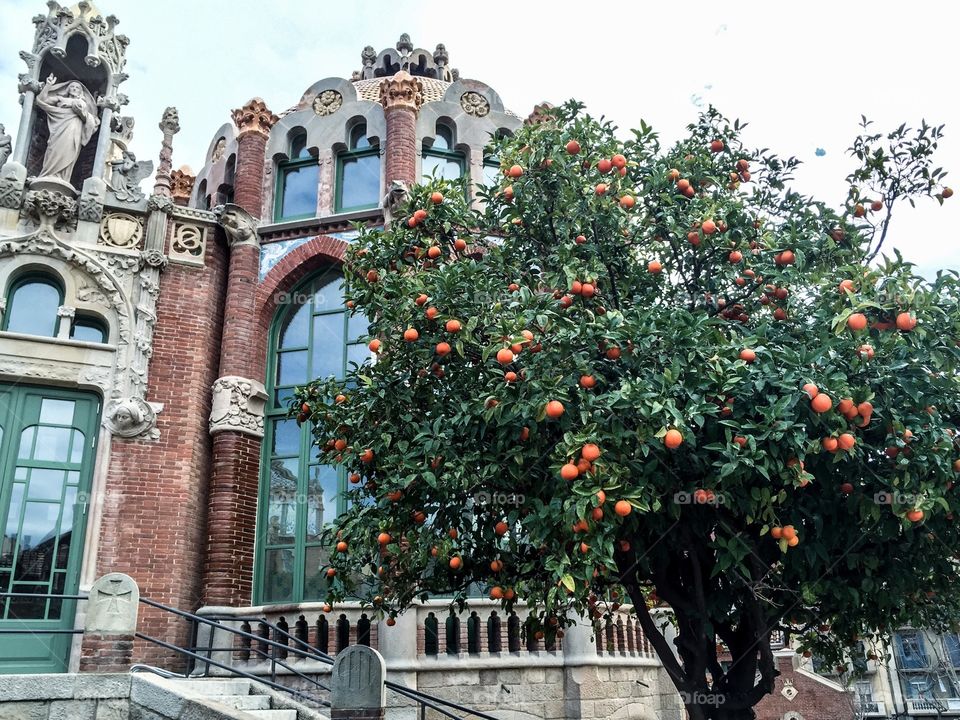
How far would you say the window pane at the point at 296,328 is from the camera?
14.6m

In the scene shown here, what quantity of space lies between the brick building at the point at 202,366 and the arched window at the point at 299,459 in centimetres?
4

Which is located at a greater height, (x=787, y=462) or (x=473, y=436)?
(x=473, y=436)

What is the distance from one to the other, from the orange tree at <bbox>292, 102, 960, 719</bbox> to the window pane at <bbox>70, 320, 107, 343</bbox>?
19.1 ft

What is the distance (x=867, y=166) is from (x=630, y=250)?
2459 millimetres

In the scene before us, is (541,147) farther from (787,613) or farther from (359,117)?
(359,117)

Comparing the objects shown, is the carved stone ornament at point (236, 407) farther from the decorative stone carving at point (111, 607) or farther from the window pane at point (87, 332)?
the decorative stone carving at point (111, 607)

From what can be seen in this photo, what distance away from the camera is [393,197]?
14.0 meters

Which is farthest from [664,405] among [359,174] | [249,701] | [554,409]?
[359,174]

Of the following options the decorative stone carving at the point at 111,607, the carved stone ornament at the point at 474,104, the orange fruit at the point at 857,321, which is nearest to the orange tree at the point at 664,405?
the orange fruit at the point at 857,321

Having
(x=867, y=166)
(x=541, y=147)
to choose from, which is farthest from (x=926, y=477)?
(x=541, y=147)

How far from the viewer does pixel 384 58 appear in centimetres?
1862

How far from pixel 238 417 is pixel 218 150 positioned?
6.52m

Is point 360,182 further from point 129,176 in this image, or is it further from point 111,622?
point 111,622

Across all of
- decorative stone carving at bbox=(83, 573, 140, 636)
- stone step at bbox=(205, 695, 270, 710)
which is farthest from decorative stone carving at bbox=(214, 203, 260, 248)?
stone step at bbox=(205, 695, 270, 710)
